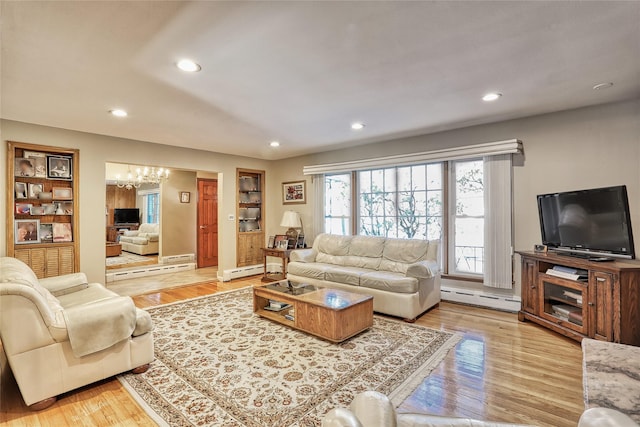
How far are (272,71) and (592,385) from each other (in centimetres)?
263

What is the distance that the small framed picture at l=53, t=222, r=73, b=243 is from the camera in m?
4.07

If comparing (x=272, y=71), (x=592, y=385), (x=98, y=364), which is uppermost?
(x=272, y=71)

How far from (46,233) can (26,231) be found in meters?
0.19

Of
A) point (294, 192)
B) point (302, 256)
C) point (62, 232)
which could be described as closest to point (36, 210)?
point (62, 232)

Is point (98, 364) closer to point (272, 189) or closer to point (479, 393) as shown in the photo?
point (479, 393)

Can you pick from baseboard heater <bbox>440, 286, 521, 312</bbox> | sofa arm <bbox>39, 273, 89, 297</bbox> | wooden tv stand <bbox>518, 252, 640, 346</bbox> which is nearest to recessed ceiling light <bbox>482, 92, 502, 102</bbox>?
wooden tv stand <bbox>518, 252, 640, 346</bbox>

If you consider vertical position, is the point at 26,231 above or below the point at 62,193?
below

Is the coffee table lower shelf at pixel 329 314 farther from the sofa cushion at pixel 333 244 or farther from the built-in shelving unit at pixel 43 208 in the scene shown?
the built-in shelving unit at pixel 43 208

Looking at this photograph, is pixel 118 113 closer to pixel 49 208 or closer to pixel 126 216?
pixel 49 208

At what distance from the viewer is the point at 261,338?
3.09 m

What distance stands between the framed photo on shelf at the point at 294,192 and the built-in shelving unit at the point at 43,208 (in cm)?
348

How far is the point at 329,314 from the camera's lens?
9.62 feet

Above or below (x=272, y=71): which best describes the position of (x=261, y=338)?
below

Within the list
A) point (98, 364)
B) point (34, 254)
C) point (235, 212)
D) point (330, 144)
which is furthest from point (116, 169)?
point (98, 364)
